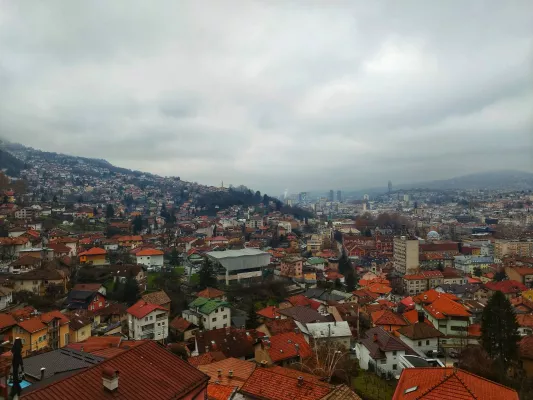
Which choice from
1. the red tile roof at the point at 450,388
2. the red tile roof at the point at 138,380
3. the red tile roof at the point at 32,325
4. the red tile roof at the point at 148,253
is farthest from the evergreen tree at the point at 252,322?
the red tile roof at the point at 148,253

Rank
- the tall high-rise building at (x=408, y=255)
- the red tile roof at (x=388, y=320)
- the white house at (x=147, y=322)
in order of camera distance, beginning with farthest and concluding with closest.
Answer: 1. the tall high-rise building at (x=408, y=255)
2. the red tile roof at (x=388, y=320)
3. the white house at (x=147, y=322)

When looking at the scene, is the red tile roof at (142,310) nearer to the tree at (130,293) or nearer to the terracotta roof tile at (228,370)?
the tree at (130,293)

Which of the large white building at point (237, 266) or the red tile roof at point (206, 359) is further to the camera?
the large white building at point (237, 266)

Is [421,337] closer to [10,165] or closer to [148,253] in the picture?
[148,253]

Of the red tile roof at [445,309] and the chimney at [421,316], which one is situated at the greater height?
the red tile roof at [445,309]

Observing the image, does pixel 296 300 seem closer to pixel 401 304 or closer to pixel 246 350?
pixel 401 304

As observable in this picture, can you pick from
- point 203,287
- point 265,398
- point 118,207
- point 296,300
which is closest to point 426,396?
point 265,398

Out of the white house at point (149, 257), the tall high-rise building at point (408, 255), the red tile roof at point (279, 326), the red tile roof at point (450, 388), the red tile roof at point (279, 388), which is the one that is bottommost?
the tall high-rise building at point (408, 255)
